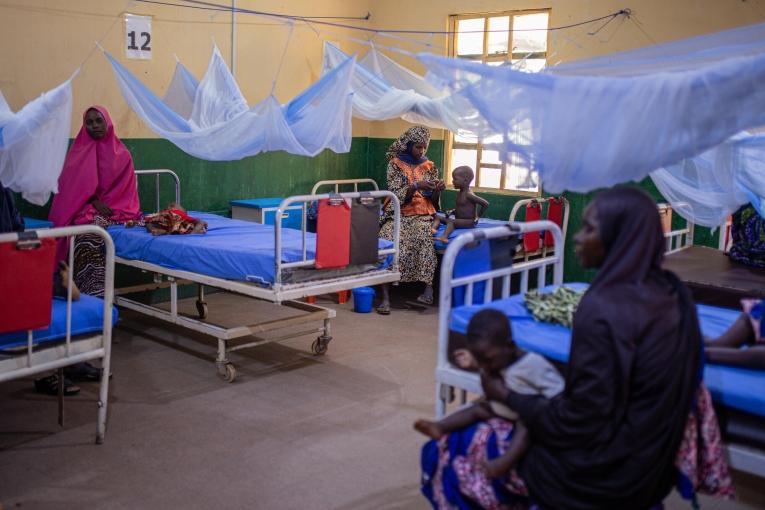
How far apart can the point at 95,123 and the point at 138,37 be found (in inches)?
57.3

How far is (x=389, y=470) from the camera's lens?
3.95 m

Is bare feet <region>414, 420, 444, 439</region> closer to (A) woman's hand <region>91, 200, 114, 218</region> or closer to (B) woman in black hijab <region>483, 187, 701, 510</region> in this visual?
(B) woman in black hijab <region>483, 187, 701, 510</region>

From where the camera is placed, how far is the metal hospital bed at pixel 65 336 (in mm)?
3547

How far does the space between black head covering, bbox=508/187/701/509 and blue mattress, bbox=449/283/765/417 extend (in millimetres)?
392

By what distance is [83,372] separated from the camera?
5172mm

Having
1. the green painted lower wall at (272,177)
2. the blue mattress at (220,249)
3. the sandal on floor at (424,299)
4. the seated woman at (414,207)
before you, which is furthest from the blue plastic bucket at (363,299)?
the green painted lower wall at (272,177)

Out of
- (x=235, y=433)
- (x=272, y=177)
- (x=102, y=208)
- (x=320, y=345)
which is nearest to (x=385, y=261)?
(x=320, y=345)

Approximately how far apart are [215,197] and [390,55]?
8.62ft

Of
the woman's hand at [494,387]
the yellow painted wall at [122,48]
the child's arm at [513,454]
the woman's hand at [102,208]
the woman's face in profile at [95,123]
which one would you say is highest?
the yellow painted wall at [122,48]

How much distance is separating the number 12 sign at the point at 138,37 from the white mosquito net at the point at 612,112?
393cm

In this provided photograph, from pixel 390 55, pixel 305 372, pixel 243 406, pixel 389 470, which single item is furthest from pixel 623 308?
pixel 390 55

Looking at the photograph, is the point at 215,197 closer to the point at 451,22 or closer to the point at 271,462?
the point at 451,22

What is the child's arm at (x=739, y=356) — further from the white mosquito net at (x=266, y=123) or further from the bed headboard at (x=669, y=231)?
the white mosquito net at (x=266, y=123)

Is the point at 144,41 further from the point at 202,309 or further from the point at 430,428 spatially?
the point at 430,428
